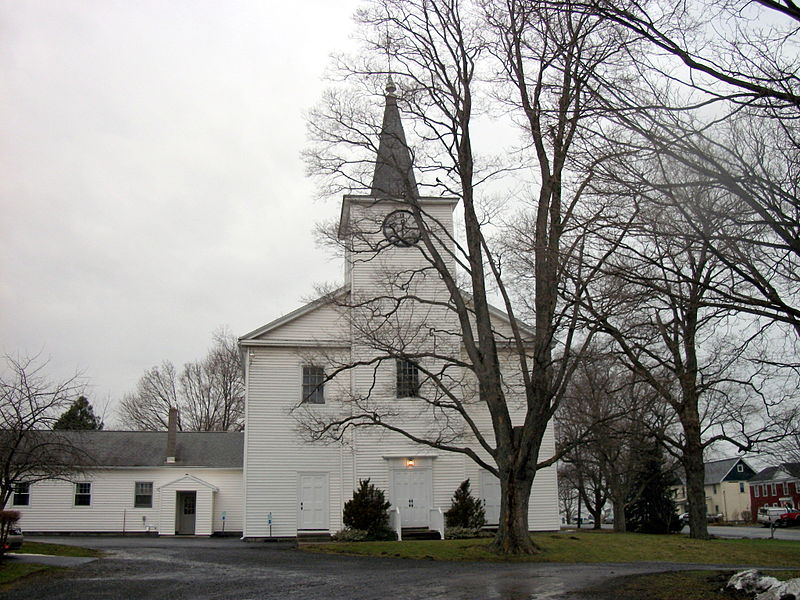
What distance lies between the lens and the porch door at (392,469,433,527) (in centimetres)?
2747

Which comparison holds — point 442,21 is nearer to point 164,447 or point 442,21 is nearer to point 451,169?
point 451,169

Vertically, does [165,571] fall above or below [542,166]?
below

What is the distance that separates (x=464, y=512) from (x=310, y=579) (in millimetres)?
13623

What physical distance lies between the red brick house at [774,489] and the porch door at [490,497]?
43.7 metres

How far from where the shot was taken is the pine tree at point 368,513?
25938 millimetres

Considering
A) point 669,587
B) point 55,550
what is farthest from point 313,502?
point 669,587

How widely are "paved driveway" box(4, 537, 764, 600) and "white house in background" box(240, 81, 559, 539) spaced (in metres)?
8.49

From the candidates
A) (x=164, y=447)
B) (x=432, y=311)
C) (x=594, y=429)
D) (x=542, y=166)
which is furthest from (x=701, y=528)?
(x=164, y=447)

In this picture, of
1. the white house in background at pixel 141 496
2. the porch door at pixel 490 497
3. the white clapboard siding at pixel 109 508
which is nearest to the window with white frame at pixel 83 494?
the white house in background at pixel 141 496

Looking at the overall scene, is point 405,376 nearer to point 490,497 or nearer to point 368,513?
point 368,513

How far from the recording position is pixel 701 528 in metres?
26.4

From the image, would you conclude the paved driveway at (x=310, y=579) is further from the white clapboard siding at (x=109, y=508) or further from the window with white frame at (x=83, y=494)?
the window with white frame at (x=83, y=494)

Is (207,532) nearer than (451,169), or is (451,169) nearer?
(451,169)

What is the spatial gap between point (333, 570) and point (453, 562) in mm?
3553
